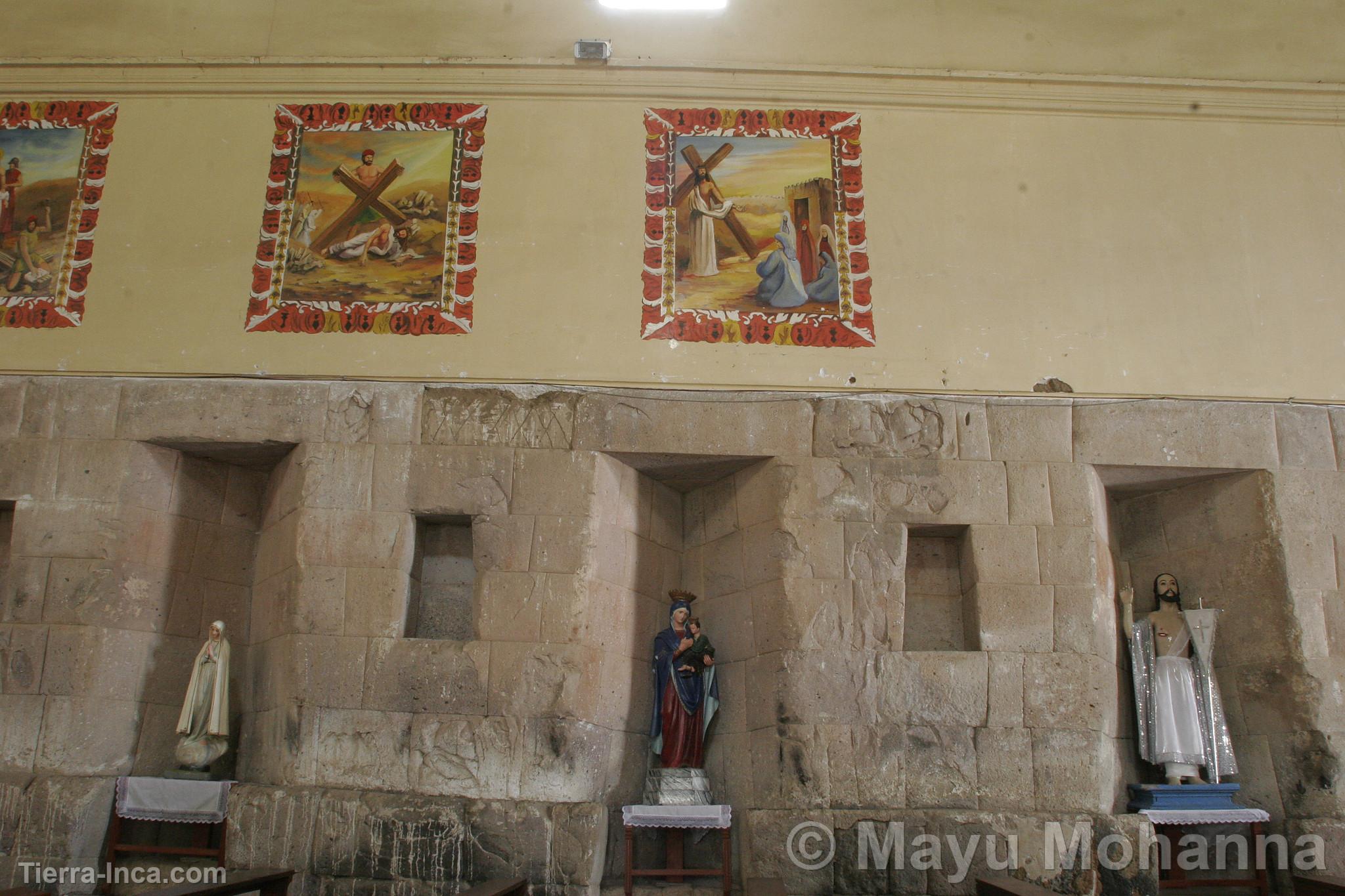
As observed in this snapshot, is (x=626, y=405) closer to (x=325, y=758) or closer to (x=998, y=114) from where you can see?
(x=325, y=758)

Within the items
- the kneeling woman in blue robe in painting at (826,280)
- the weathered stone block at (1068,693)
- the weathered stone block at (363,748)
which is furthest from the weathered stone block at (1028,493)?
the weathered stone block at (363,748)

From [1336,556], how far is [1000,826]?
2849 millimetres

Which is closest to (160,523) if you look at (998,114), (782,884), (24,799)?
(24,799)

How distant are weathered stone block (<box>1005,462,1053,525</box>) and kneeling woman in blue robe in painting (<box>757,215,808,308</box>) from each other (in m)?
1.82

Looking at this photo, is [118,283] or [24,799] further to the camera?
[118,283]

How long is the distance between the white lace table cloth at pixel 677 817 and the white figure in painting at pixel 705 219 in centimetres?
351

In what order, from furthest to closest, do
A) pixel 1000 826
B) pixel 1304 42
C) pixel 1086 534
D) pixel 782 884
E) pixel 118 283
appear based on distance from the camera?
pixel 1304 42, pixel 118 283, pixel 1086 534, pixel 1000 826, pixel 782 884

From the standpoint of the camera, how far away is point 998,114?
7.78 m

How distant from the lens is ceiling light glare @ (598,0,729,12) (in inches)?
313

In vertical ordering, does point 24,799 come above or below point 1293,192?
below

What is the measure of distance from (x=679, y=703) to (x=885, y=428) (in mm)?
2223

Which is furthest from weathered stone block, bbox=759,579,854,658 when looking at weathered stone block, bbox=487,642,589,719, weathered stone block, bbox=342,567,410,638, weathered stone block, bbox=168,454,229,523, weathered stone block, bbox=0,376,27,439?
weathered stone block, bbox=0,376,27,439

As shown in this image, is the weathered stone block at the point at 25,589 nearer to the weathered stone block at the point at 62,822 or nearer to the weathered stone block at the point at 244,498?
the weathered stone block at the point at 62,822

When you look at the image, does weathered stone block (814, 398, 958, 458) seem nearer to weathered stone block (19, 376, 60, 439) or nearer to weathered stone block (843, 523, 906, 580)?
weathered stone block (843, 523, 906, 580)
